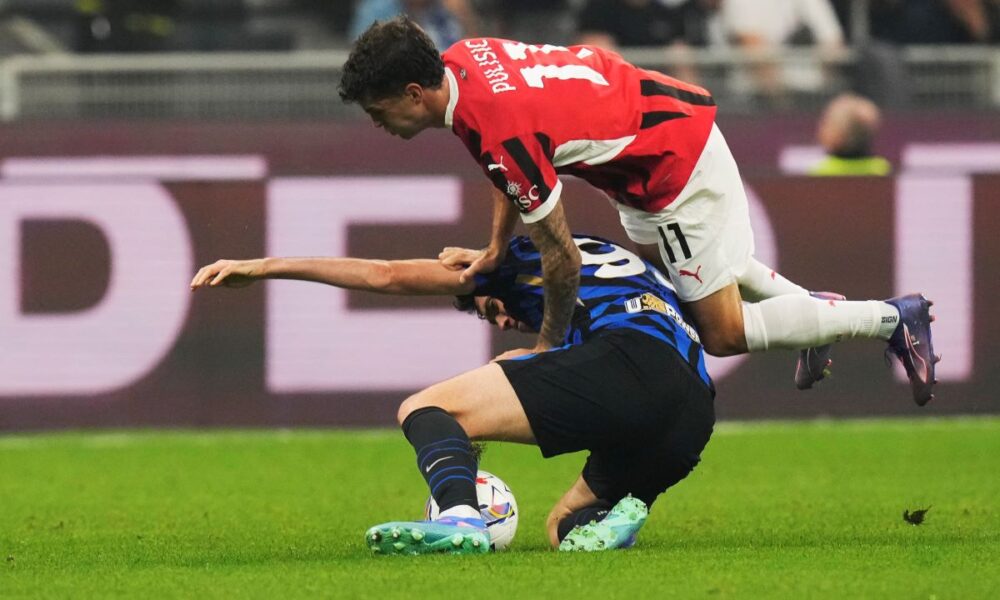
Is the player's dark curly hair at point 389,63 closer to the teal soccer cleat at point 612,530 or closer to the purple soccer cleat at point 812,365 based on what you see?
the teal soccer cleat at point 612,530

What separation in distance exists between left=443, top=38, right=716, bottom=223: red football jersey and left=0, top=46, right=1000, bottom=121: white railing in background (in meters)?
5.85

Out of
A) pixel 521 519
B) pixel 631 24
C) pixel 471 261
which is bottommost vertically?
pixel 521 519

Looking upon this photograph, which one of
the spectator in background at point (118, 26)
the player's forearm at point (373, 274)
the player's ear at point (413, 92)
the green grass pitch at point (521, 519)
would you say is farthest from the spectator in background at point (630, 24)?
the player's ear at point (413, 92)

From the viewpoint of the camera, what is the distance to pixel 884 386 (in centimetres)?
1106

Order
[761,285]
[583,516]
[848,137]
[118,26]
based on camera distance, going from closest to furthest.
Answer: [583,516]
[761,285]
[848,137]
[118,26]

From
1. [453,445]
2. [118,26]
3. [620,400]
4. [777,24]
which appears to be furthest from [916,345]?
[118,26]

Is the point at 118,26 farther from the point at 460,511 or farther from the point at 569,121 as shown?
the point at 460,511

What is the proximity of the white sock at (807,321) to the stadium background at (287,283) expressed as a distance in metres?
4.24

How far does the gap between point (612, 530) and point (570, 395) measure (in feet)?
1.96

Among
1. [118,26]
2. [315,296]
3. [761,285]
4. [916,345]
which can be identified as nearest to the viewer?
[916,345]

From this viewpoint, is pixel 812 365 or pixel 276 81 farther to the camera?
pixel 276 81

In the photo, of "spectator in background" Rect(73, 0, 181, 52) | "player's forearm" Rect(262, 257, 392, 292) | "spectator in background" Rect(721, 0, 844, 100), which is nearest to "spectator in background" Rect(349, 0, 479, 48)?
"spectator in background" Rect(73, 0, 181, 52)

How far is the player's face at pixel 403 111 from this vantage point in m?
5.69

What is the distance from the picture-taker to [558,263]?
226 inches
